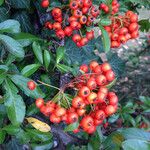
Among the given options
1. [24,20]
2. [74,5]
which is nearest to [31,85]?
[74,5]

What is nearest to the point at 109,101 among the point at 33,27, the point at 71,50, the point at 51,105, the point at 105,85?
the point at 105,85

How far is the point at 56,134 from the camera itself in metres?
2.33

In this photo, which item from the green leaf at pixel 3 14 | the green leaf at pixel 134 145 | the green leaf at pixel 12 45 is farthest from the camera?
the green leaf at pixel 3 14

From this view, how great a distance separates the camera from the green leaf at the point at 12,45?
154 centimetres

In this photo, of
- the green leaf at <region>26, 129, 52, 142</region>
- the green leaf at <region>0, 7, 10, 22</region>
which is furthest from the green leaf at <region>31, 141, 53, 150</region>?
the green leaf at <region>0, 7, 10, 22</region>

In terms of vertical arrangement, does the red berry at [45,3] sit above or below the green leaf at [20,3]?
above

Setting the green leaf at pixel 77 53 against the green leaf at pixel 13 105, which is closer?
the green leaf at pixel 13 105

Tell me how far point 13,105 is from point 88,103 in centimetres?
29

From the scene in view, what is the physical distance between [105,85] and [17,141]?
703 mm

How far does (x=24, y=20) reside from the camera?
6.67 ft

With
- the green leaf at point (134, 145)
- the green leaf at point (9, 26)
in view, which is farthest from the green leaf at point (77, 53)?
the green leaf at point (134, 145)

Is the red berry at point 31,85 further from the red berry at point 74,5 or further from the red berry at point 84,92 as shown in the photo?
the red berry at point 74,5

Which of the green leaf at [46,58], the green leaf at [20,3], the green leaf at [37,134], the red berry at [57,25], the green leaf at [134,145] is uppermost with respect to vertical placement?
the green leaf at [20,3]

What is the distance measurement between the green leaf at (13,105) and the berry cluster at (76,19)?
36 cm
